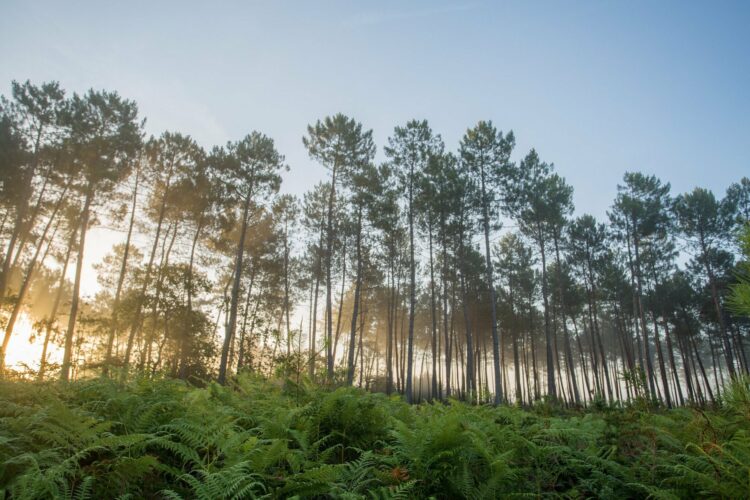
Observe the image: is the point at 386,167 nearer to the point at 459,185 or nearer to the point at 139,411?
the point at 459,185

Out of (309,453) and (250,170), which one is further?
(250,170)

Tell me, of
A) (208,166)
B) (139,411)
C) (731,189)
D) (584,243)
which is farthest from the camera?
(584,243)

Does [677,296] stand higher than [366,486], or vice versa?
[677,296]

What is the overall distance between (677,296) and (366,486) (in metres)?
38.8

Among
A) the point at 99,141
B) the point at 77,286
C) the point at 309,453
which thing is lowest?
the point at 309,453

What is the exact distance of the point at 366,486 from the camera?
3.11 metres

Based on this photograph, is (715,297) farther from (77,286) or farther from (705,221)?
(77,286)

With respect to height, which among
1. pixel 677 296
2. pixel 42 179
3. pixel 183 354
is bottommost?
pixel 183 354

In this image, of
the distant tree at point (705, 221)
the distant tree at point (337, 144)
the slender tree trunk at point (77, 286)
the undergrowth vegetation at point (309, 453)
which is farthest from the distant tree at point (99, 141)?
the distant tree at point (705, 221)

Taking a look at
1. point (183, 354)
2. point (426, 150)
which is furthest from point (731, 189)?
point (183, 354)

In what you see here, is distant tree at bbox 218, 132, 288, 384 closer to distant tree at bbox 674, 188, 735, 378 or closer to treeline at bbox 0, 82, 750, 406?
treeline at bbox 0, 82, 750, 406

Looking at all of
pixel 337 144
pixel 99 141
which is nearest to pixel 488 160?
pixel 337 144

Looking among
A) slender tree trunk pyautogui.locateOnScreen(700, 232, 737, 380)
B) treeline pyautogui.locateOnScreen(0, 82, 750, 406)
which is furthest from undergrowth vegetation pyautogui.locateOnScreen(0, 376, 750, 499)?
slender tree trunk pyautogui.locateOnScreen(700, 232, 737, 380)

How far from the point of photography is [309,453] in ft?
11.4
